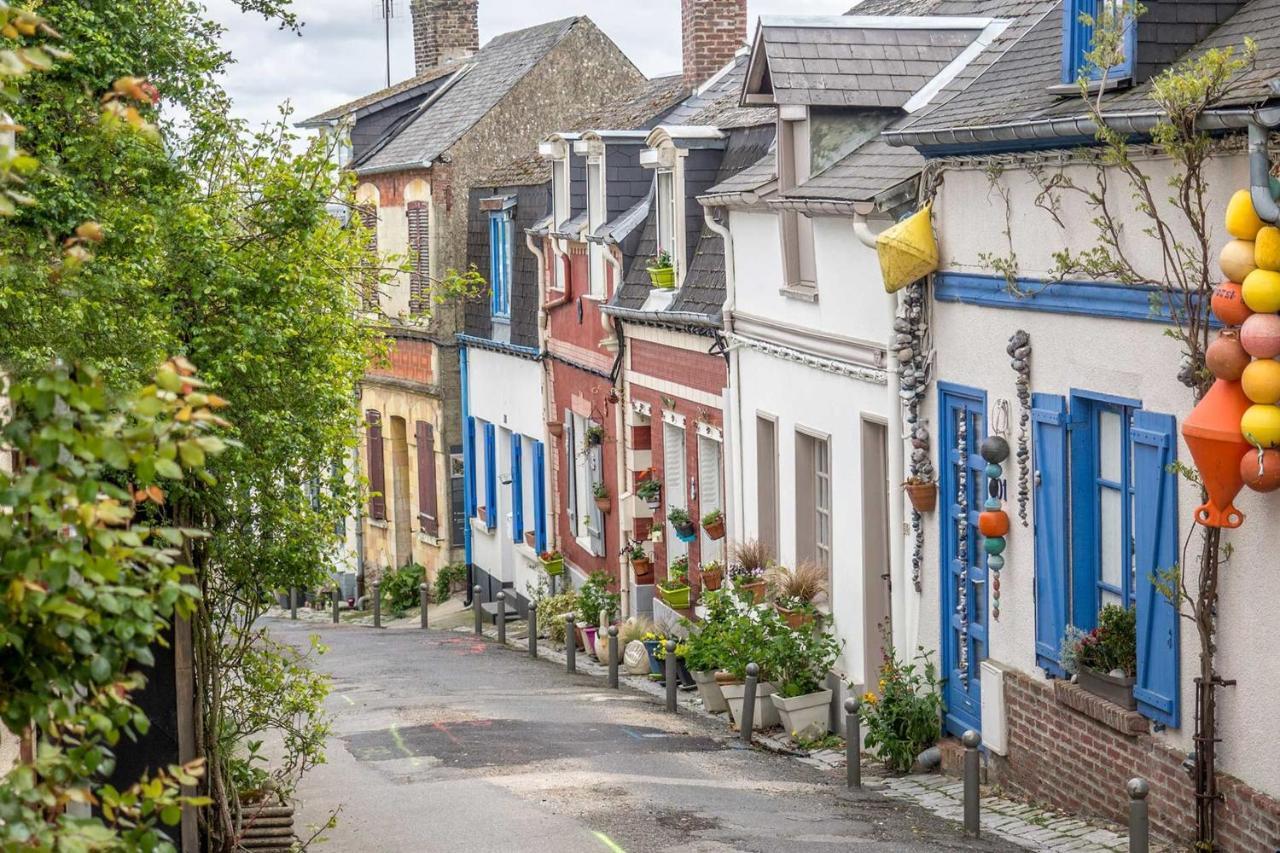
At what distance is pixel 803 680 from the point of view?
50.1 feet

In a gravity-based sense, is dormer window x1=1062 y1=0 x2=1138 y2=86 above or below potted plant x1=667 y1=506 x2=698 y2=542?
above

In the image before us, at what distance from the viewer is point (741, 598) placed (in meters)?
16.2

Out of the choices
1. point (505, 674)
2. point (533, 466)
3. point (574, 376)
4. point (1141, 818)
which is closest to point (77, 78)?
point (1141, 818)

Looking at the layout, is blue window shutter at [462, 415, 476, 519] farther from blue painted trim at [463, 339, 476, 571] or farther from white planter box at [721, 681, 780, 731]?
white planter box at [721, 681, 780, 731]

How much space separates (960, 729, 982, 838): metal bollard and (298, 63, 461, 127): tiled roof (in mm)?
23940

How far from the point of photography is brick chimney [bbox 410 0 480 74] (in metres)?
34.9

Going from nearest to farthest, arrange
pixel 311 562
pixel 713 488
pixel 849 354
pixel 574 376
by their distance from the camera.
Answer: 1. pixel 311 562
2. pixel 849 354
3. pixel 713 488
4. pixel 574 376

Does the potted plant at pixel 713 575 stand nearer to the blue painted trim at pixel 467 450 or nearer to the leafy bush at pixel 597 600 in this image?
the leafy bush at pixel 597 600

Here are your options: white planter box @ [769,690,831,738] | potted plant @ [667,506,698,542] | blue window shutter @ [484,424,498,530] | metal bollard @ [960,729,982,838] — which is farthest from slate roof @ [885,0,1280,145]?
blue window shutter @ [484,424,498,530]

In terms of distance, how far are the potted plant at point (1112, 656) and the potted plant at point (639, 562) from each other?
33.2 feet

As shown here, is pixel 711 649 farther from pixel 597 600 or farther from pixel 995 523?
pixel 597 600

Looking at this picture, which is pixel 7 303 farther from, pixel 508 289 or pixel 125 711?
pixel 508 289

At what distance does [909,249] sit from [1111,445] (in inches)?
92.3

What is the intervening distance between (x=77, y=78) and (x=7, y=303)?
8.73ft
